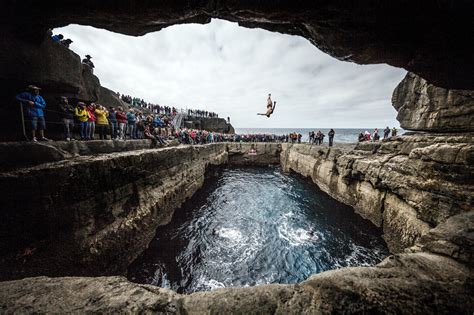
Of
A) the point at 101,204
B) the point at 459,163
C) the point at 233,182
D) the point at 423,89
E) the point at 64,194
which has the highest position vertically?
the point at 423,89

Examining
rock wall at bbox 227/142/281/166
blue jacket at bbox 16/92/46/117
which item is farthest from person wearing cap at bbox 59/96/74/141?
rock wall at bbox 227/142/281/166

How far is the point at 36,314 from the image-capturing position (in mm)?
1599

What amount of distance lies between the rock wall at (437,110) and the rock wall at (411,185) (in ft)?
7.33

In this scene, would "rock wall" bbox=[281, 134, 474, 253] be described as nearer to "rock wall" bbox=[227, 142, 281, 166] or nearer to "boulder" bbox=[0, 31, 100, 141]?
"boulder" bbox=[0, 31, 100, 141]

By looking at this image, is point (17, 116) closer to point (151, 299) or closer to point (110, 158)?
point (110, 158)

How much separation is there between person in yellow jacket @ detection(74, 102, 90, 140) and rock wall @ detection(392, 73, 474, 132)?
587 inches

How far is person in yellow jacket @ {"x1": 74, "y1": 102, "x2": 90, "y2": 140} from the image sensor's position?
6.76 metres

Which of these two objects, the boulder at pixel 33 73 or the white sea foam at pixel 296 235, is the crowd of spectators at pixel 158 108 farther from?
the white sea foam at pixel 296 235

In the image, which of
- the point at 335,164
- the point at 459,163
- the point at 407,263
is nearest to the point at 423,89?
the point at 335,164

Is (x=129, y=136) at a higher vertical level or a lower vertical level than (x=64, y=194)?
higher

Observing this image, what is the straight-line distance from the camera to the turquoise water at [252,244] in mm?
5280

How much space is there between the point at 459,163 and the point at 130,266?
33.8ft

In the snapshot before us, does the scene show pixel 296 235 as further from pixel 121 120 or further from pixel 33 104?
pixel 121 120

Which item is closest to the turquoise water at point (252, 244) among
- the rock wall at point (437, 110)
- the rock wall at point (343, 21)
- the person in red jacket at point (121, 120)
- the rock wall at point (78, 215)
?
the rock wall at point (78, 215)
